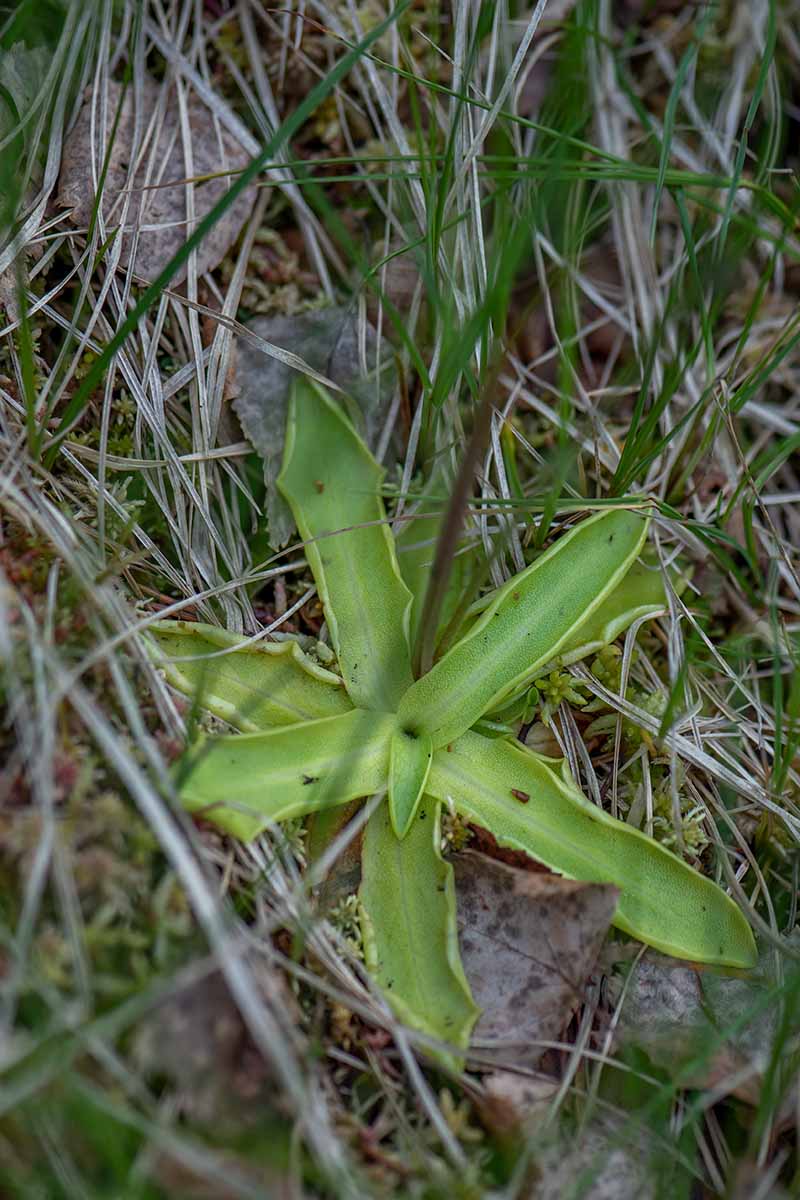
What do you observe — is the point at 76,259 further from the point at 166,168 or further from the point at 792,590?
the point at 792,590

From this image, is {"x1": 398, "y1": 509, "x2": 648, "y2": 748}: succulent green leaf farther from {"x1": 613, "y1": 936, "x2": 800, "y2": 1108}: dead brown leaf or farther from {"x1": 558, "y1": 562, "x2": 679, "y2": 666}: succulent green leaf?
{"x1": 613, "y1": 936, "x2": 800, "y2": 1108}: dead brown leaf

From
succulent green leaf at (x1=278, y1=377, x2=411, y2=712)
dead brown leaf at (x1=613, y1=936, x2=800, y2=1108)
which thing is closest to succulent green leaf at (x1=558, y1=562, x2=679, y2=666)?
succulent green leaf at (x1=278, y1=377, x2=411, y2=712)

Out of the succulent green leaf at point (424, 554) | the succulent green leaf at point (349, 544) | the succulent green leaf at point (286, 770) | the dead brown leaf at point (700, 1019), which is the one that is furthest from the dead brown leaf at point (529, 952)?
the succulent green leaf at point (424, 554)

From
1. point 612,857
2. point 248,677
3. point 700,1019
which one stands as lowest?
point 700,1019

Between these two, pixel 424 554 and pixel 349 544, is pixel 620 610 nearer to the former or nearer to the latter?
pixel 424 554

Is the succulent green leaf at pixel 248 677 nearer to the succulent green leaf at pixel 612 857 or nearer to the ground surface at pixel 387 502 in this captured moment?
the ground surface at pixel 387 502

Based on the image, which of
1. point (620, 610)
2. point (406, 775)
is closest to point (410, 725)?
point (406, 775)

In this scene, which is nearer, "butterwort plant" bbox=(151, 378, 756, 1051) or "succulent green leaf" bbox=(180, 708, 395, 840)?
"succulent green leaf" bbox=(180, 708, 395, 840)
